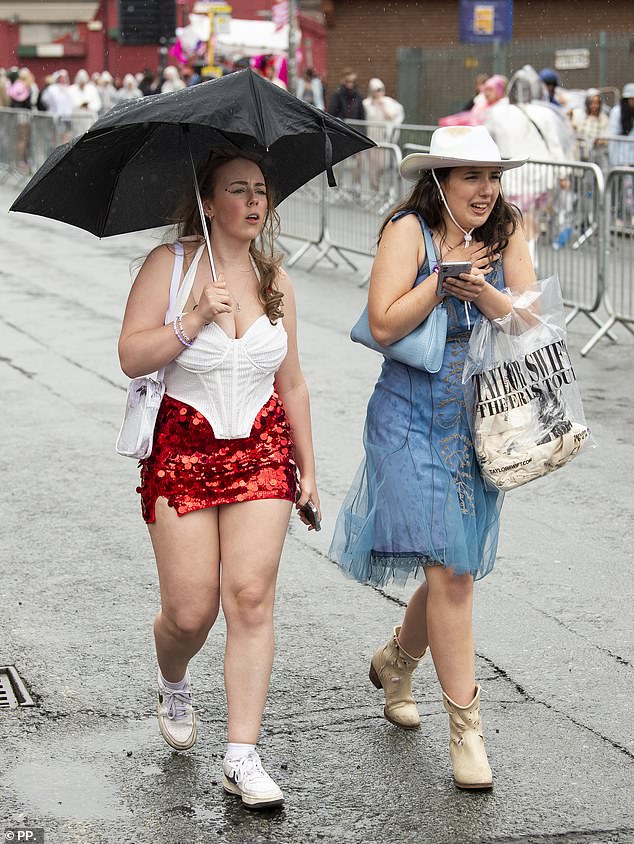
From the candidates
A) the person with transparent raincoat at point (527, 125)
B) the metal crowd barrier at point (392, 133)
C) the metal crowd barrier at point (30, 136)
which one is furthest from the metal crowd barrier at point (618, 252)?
the metal crowd barrier at point (30, 136)

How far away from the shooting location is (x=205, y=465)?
394 cm

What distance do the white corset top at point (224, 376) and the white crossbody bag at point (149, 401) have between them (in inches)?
2.1

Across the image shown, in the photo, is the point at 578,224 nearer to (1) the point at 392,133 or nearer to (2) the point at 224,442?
(1) the point at 392,133

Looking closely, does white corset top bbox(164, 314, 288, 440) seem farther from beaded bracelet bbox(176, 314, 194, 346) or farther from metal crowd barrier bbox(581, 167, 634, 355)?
metal crowd barrier bbox(581, 167, 634, 355)

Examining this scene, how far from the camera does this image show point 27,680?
15.8 ft

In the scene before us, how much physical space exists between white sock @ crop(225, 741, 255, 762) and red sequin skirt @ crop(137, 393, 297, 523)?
2.11ft

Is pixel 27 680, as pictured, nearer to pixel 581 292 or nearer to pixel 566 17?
pixel 581 292

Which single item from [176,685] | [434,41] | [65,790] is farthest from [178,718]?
[434,41]

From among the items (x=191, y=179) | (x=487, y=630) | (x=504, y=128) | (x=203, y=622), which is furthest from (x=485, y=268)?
(x=504, y=128)

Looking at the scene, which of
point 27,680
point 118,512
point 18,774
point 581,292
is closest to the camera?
point 18,774

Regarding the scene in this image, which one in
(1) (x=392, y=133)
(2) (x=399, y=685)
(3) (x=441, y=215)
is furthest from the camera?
(1) (x=392, y=133)

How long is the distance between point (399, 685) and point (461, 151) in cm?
162

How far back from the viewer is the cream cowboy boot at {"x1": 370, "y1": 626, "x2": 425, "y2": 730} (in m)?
4.43

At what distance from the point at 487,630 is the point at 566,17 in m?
33.6
